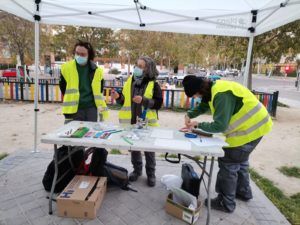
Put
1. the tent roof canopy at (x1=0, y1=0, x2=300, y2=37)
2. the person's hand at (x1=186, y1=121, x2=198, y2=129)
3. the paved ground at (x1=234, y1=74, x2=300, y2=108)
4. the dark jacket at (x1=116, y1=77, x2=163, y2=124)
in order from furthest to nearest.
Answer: the paved ground at (x1=234, y1=74, x2=300, y2=108) < the tent roof canopy at (x1=0, y1=0, x2=300, y2=37) < the dark jacket at (x1=116, y1=77, x2=163, y2=124) < the person's hand at (x1=186, y1=121, x2=198, y2=129)

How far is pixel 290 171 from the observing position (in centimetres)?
450

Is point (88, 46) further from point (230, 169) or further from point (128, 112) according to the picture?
point (230, 169)

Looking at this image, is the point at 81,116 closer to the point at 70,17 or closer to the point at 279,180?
the point at 70,17

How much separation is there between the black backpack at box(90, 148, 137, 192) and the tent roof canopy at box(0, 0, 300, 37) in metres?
2.18

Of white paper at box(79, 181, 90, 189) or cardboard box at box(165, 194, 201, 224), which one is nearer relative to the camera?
cardboard box at box(165, 194, 201, 224)

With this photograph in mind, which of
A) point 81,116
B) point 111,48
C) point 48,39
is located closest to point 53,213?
point 81,116

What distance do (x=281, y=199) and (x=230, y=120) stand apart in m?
1.65

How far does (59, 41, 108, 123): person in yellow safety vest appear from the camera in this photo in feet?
10.7

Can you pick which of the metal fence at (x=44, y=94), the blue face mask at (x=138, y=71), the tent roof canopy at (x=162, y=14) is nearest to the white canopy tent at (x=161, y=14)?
the tent roof canopy at (x=162, y=14)

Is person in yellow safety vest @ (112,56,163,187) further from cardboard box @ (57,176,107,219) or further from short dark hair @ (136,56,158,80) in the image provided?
cardboard box @ (57,176,107,219)

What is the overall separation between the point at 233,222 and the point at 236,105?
131cm

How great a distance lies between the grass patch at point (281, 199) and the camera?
3.05 m

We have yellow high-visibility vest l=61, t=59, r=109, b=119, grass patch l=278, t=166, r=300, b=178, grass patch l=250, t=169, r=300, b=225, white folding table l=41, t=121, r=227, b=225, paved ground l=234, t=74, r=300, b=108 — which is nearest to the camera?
white folding table l=41, t=121, r=227, b=225

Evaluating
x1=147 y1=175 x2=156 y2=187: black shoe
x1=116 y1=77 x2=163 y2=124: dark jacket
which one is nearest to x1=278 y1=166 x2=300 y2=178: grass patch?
x1=147 y1=175 x2=156 y2=187: black shoe
